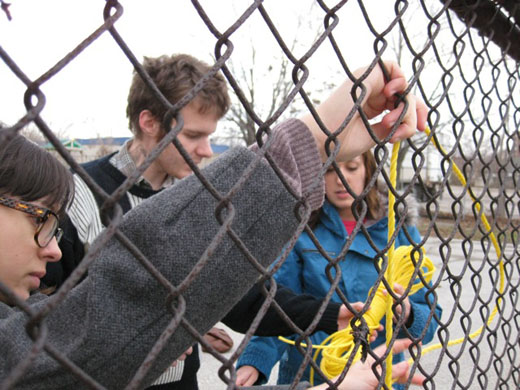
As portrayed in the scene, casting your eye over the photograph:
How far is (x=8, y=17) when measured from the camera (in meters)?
0.64

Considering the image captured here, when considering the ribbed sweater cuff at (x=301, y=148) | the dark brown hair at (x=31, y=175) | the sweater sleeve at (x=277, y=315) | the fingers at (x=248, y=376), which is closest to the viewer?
the ribbed sweater cuff at (x=301, y=148)

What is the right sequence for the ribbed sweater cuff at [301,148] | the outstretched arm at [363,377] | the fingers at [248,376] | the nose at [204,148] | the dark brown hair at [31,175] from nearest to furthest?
1. the ribbed sweater cuff at [301,148]
2. the dark brown hair at [31,175]
3. the outstretched arm at [363,377]
4. the fingers at [248,376]
5. the nose at [204,148]

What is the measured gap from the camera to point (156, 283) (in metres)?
0.78

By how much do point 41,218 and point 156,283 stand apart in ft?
1.47

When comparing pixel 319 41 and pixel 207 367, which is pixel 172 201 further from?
pixel 207 367

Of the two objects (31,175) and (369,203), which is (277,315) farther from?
(31,175)

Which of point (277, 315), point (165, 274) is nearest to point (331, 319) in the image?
point (277, 315)

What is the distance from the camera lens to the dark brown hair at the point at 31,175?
1.04m

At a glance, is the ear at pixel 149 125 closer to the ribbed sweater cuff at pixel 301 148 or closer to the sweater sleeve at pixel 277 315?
the sweater sleeve at pixel 277 315

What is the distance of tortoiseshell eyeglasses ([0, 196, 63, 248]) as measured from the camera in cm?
101

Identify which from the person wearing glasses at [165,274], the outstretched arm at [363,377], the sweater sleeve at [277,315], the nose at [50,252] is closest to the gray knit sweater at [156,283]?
the person wearing glasses at [165,274]

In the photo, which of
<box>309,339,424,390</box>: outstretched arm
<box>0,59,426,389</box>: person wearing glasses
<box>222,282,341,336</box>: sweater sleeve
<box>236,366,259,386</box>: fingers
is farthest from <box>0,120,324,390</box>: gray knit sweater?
<box>236,366,259,386</box>: fingers

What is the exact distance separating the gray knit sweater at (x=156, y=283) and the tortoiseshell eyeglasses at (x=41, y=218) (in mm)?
297

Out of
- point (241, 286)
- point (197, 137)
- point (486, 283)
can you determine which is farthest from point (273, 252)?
point (486, 283)
